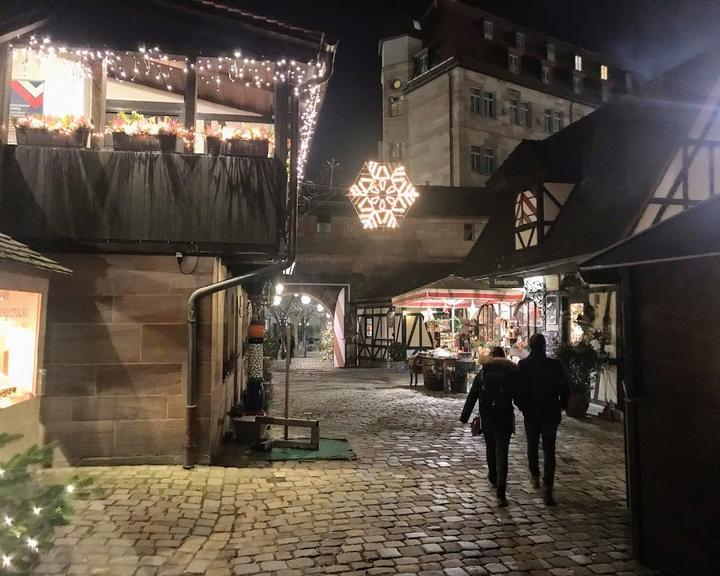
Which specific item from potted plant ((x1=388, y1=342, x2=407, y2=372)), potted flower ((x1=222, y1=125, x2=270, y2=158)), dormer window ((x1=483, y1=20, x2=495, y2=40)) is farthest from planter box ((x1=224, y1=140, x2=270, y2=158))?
dormer window ((x1=483, y1=20, x2=495, y2=40))

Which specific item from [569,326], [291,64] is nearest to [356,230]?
[569,326]

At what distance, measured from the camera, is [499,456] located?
6.70m

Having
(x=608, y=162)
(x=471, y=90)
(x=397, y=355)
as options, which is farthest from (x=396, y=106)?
(x=608, y=162)

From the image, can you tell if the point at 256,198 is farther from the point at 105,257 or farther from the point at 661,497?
the point at 661,497

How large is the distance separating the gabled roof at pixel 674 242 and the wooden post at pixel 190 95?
19.9ft

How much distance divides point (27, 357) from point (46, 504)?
14.2 feet

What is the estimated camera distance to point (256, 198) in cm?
838

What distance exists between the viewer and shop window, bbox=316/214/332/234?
26.4 meters

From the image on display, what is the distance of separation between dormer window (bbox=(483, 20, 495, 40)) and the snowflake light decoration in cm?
2892

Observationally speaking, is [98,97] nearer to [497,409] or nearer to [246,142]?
[246,142]

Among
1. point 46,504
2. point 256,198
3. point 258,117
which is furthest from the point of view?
point 258,117

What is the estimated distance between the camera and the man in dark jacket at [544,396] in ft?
22.0

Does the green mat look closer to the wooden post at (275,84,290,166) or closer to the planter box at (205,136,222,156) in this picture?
the wooden post at (275,84,290,166)

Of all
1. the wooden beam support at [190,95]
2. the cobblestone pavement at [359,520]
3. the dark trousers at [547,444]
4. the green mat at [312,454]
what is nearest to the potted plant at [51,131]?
the wooden beam support at [190,95]
